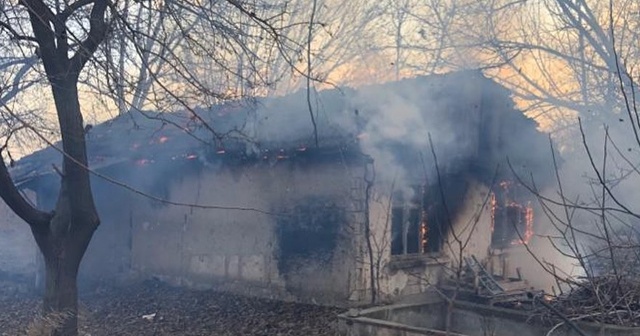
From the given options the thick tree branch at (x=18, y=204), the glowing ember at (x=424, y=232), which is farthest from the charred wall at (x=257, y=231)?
the thick tree branch at (x=18, y=204)

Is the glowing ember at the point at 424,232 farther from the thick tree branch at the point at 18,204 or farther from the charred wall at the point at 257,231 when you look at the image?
the thick tree branch at the point at 18,204

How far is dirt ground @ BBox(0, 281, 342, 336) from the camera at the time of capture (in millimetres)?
10023

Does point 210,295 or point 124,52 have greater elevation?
point 124,52

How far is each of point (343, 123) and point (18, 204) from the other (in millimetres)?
6074

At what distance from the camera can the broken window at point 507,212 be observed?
14766 mm

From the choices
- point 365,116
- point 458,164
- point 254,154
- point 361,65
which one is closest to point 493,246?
point 458,164

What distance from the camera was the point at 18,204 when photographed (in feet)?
24.0

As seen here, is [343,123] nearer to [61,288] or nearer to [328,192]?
[328,192]

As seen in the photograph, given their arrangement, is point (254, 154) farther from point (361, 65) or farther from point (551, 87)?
point (361, 65)

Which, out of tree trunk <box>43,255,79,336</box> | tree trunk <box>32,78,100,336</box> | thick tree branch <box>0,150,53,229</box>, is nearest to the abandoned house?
tree trunk <box>32,78,100,336</box>

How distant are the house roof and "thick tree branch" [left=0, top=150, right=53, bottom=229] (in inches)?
118

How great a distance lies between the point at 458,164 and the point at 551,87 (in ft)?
30.8

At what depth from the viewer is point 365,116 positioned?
1146cm

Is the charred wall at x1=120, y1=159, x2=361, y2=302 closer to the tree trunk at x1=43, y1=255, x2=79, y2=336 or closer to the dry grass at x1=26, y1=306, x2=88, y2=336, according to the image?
the tree trunk at x1=43, y1=255, x2=79, y2=336
